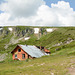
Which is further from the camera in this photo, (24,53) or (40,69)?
(24,53)

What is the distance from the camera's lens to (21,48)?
204 ft

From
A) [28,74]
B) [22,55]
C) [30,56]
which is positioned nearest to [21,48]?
[22,55]

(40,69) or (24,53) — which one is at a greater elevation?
(40,69)

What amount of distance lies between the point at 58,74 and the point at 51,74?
1039 millimetres

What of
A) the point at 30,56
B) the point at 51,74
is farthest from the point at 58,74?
the point at 30,56

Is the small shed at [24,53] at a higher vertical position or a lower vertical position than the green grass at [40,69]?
lower

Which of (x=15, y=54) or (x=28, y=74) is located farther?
(x=15, y=54)

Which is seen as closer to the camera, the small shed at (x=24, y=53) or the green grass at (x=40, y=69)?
the green grass at (x=40, y=69)

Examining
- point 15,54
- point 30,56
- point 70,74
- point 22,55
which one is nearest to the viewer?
point 70,74

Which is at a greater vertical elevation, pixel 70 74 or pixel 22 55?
pixel 70 74

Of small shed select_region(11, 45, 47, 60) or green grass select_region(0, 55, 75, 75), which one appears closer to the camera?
green grass select_region(0, 55, 75, 75)

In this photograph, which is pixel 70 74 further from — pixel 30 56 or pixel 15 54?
pixel 15 54

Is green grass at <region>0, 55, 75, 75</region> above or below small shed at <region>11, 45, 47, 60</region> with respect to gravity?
above

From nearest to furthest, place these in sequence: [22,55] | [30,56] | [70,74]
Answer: [70,74], [30,56], [22,55]
